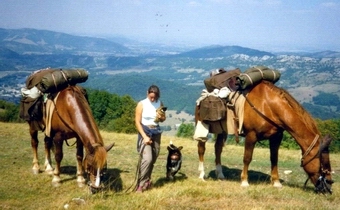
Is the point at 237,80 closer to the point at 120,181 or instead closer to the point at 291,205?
the point at 291,205

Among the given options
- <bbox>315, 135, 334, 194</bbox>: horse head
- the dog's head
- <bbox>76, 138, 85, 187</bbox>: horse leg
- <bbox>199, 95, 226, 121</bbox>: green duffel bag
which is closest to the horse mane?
<bbox>315, 135, 334, 194</bbox>: horse head

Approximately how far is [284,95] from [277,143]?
4.36 ft

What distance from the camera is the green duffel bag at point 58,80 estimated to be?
327 inches

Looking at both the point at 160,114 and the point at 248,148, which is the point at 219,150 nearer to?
the point at 248,148

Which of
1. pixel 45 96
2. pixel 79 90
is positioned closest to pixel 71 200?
pixel 79 90

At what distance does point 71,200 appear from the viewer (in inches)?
256

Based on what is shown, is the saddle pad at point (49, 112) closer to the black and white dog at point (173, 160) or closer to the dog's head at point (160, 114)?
the dog's head at point (160, 114)

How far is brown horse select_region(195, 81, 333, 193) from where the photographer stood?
7250 millimetres

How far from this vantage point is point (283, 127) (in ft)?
25.6

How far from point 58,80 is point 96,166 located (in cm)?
291

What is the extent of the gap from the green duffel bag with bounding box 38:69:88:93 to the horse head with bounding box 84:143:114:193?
247cm

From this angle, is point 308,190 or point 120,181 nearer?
point 308,190

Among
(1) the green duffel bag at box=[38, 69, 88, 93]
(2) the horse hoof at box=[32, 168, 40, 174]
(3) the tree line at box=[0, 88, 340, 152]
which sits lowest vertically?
(3) the tree line at box=[0, 88, 340, 152]

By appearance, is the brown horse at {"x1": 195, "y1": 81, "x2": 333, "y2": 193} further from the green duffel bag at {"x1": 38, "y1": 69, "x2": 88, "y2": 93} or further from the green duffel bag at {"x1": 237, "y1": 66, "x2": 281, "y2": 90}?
the green duffel bag at {"x1": 38, "y1": 69, "x2": 88, "y2": 93}
